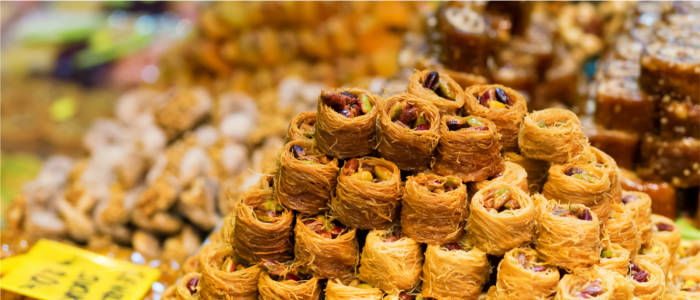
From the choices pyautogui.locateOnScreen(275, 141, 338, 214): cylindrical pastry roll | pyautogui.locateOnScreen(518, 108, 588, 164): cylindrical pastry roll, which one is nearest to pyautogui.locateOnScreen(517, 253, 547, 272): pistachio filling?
pyautogui.locateOnScreen(518, 108, 588, 164): cylindrical pastry roll

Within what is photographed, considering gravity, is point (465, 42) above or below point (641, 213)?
above

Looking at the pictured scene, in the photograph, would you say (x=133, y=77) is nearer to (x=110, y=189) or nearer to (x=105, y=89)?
(x=105, y=89)

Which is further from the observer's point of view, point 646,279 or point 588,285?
point 646,279

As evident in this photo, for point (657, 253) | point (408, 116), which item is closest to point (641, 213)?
point (657, 253)

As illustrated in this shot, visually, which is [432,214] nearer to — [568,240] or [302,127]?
[568,240]

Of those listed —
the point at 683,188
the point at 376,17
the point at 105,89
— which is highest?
the point at 376,17

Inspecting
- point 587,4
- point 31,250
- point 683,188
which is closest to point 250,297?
point 31,250
